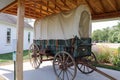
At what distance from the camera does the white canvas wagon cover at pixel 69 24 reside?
5695 millimetres

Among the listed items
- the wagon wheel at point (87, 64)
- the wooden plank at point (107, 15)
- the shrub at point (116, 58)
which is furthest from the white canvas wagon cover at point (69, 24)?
the shrub at point (116, 58)

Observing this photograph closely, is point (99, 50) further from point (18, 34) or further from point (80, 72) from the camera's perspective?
point (18, 34)

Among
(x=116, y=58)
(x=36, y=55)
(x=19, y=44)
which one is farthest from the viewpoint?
(x=116, y=58)

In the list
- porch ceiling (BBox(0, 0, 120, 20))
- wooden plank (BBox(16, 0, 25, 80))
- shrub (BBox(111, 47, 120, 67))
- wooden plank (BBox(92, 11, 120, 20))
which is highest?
porch ceiling (BBox(0, 0, 120, 20))

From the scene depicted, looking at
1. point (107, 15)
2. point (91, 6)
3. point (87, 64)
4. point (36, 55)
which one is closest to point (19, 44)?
point (87, 64)

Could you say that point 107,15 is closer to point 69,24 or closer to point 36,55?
point 69,24

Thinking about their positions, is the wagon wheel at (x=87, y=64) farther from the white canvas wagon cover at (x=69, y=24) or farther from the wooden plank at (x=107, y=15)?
the wooden plank at (x=107, y=15)

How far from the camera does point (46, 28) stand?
6.99 m

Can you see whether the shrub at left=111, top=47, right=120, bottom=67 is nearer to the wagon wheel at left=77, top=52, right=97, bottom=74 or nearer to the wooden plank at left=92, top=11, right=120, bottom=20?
the wagon wheel at left=77, top=52, right=97, bottom=74

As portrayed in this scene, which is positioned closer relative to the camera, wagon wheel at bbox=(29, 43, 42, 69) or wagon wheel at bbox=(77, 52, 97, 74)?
wagon wheel at bbox=(77, 52, 97, 74)

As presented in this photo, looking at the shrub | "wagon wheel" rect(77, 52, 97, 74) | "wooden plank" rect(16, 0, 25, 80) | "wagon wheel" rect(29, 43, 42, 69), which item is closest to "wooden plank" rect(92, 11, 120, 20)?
"wagon wheel" rect(77, 52, 97, 74)

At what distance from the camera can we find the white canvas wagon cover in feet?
18.7

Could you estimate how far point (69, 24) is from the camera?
19.3 ft

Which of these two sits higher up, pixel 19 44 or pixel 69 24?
pixel 69 24
